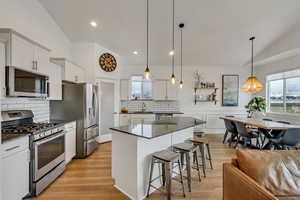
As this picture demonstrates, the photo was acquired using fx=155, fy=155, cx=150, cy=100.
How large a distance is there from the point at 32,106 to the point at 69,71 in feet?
3.46

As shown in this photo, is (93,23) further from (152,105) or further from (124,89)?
(152,105)

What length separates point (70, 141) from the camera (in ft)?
11.0

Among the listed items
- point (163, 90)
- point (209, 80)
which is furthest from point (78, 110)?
point (209, 80)

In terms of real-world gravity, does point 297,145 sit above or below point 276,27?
below

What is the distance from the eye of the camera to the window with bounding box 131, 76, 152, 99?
19.9 feet

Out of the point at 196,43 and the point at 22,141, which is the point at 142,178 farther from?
the point at 196,43

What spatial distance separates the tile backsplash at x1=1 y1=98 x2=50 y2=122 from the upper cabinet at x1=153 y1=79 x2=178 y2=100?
349cm

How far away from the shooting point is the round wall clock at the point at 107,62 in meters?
4.85

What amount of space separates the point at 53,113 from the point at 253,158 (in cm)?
393

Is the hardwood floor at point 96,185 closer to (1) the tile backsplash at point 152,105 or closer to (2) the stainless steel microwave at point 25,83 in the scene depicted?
(2) the stainless steel microwave at point 25,83

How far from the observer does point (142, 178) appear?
218cm

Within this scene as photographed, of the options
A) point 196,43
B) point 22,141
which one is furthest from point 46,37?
point 196,43

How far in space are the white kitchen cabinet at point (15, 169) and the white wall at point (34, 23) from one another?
6.26 feet

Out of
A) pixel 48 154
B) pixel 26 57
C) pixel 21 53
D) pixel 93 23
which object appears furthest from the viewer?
pixel 93 23
